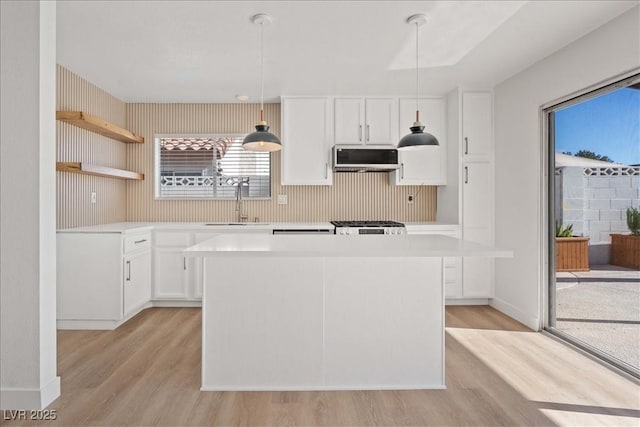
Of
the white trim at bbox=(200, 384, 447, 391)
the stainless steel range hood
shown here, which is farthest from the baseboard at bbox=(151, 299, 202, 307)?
the stainless steel range hood

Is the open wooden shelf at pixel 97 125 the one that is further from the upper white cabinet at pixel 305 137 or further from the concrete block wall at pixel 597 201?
the concrete block wall at pixel 597 201

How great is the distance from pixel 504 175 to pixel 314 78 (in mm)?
2184

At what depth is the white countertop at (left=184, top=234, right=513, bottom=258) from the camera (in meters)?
1.99

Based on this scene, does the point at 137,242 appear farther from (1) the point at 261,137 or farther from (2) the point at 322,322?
(2) the point at 322,322

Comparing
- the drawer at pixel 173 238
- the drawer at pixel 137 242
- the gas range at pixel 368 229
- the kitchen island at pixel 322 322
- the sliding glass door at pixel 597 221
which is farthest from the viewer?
the drawer at pixel 173 238

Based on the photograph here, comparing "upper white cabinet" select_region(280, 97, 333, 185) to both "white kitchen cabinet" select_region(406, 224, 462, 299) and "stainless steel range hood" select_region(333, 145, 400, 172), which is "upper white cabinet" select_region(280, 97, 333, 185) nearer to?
"stainless steel range hood" select_region(333, 145, 400, 172)

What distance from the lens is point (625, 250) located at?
2.62 m

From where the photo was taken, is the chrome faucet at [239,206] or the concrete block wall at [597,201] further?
the chrome faucet at [239,206]

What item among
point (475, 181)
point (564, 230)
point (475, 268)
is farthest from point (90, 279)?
point (564, 230)

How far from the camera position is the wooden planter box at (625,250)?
2.52m

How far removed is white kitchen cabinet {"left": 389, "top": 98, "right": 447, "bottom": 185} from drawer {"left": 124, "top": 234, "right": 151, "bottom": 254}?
2795 millimetres

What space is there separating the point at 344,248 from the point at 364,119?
8.60 ft

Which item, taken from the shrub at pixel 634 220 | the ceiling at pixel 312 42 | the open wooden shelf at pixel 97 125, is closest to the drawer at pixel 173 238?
the open wooden shelf at pixel 97 125

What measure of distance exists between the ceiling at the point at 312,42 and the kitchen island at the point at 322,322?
1.54 meters
